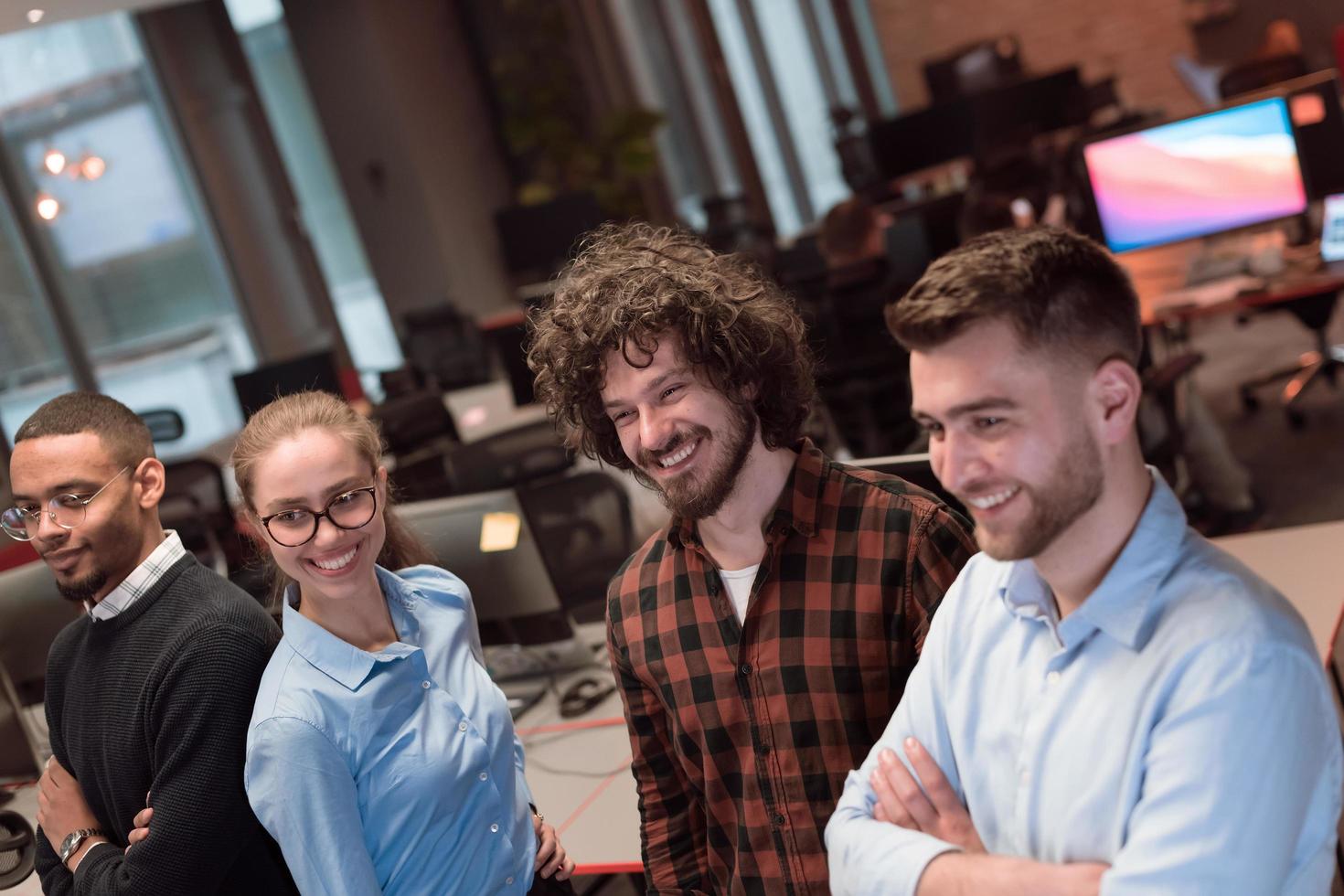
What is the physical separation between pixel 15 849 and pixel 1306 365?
5744 mm

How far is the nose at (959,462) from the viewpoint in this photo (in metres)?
1.24

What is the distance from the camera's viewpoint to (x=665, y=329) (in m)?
1.68

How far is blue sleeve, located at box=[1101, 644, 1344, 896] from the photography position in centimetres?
110

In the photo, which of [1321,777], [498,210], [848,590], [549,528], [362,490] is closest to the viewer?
[1321,777]

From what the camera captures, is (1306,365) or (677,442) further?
(1306,365)

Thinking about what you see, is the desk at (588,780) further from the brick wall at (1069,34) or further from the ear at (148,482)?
the brick wall at (1069,34)

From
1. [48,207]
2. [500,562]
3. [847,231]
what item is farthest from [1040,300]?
[48,207]

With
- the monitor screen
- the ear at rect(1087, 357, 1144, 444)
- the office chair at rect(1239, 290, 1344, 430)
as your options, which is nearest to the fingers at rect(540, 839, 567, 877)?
the ear at rect(1087, 357, 1144, 444)

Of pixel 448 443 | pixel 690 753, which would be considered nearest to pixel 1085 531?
pixel 690 753

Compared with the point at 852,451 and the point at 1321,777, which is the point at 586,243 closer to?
the point at 1321,777

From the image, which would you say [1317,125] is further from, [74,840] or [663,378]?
[74,840]

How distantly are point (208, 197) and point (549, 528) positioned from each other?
18.6ft

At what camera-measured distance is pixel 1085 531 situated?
1.25 meters

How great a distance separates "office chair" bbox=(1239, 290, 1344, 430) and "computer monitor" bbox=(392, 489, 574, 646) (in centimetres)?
367
